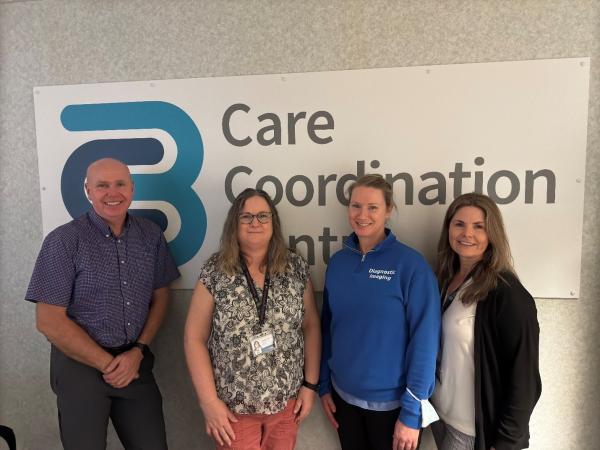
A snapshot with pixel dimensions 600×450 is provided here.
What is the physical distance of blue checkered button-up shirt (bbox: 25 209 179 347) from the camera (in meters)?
1.42

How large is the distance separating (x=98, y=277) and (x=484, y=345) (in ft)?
4.69

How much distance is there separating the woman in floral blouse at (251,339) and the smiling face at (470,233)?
602 mm

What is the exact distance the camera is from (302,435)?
1840 millimetres

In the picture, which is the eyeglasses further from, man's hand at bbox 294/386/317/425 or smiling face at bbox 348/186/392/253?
man's hand at bbox 294/386/317/425

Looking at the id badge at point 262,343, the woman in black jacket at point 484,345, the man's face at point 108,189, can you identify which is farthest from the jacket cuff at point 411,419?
the man's face at point 108,189

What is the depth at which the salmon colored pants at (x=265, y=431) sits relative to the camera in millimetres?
1397

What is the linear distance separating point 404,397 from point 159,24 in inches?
75.0

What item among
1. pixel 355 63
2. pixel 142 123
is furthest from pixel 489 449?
pixel 142 123

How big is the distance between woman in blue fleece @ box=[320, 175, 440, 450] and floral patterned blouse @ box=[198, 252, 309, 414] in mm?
172

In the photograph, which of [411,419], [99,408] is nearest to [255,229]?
[411,419]

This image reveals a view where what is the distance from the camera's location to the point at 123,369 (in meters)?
1.50

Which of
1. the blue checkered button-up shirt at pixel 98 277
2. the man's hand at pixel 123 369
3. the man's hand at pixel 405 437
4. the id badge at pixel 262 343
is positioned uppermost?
the blue checkered button-up shirt at pixel 98 277

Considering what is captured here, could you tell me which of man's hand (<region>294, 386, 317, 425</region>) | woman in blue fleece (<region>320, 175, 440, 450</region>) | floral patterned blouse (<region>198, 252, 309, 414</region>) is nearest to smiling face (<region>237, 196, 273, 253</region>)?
floral patterned blouse (<region>198, 252, 309, 414</region>)

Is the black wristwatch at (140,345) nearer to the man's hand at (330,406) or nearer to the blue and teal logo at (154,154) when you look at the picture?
the blue and teal logo at (154,154)
